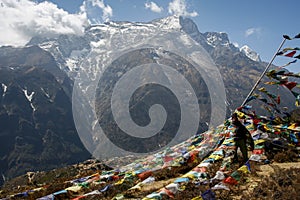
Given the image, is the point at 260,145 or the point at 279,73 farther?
the point at 260,145

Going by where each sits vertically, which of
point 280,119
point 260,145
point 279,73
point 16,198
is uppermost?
point 279,73

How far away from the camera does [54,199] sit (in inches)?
544

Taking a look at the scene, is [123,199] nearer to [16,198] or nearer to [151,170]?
[151,170]

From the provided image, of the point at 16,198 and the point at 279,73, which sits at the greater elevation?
the point at 279,73

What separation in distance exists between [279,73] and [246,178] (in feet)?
14.3

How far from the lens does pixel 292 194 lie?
376 inches

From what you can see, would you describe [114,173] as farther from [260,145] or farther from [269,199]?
[269,199]

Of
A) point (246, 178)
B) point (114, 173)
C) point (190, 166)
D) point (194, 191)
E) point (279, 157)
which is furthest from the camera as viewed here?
point (114, 173)

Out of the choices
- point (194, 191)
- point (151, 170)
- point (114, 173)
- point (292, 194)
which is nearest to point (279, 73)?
point (292, 194)

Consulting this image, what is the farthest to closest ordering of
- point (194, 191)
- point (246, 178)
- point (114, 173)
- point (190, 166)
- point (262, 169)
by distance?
point (114, 173) → point (190, 166) → point (262, 169) → point (246, 178) → point (194, 191)

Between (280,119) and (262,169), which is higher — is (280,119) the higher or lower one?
the higher one

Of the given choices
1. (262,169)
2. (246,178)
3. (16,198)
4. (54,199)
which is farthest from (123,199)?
(16,198)

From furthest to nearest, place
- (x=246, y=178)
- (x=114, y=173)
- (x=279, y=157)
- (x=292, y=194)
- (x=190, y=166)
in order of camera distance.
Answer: (x=114, y=173), (x=190, y=166), (x=279, y=157), (x=246, y=178), (x=292, y=194)

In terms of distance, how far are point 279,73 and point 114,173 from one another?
10.7 m
